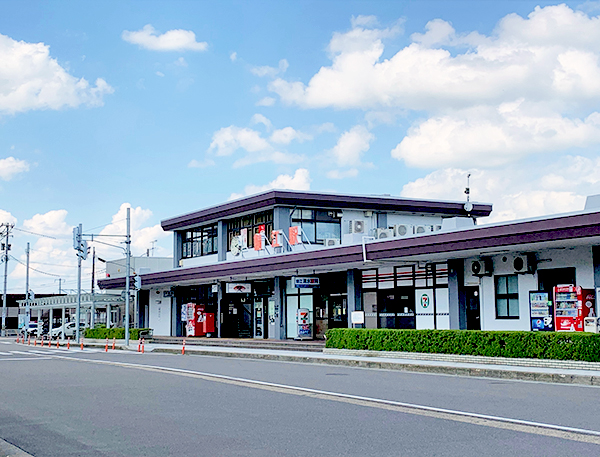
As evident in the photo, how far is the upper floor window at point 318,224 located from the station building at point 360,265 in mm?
56

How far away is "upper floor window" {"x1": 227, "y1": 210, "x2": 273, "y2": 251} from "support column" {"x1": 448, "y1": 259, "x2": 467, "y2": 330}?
13246 mm

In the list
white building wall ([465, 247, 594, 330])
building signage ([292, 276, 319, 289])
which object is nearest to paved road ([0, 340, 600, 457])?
white building wall ([465, 247, 594, 330])

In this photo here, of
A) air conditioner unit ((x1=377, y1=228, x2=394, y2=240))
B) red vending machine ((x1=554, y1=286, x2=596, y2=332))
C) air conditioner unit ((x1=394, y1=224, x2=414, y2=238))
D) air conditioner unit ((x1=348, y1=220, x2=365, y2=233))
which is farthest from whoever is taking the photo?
air conditioner unit ((x1=348, y1=220, x2=365, y2=233))

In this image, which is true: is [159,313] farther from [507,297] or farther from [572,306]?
[572,306]

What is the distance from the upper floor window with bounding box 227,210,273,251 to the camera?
38656 mm

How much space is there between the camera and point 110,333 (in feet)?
152

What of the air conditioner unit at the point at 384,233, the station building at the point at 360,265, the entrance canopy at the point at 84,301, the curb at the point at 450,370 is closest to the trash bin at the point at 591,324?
the station building at the point at 360,265

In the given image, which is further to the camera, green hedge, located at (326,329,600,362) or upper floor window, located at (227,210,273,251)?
upper floor window, located at (227,210,273,251)

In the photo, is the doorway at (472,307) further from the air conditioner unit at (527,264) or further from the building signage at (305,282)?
the building signage at (305,282)

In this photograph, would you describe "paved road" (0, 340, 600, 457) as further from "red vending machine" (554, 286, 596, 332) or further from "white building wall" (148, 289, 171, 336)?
"white building wall" (148, 289, 171, 336)

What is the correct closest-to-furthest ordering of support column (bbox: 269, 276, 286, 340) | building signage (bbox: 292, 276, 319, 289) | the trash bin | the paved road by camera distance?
the paved road, the trash bin, building signage (bbox: 292, 276, 319, 289), support column (bbox: 269, 276, 286, 340)

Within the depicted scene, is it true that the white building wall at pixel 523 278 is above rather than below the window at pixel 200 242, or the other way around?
below

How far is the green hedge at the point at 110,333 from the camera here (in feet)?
144

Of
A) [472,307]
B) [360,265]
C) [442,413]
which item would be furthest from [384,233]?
[442,413]
